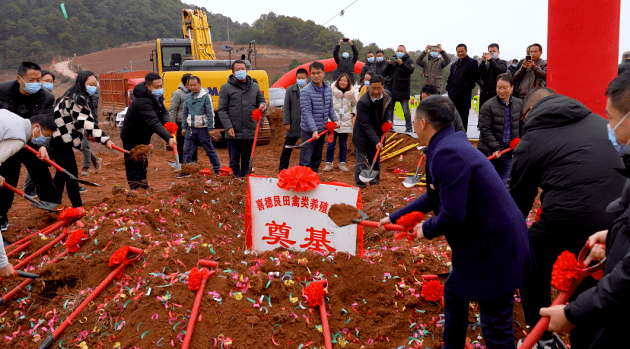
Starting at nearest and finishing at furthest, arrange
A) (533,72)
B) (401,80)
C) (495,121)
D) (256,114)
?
(495,121) < (256,114) < (533,72) < (401,80)

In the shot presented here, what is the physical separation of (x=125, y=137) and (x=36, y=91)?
1.11 metres

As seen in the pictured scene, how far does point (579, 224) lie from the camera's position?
2566 mm

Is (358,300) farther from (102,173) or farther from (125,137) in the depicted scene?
(102,173)

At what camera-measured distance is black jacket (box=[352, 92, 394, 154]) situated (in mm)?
5969

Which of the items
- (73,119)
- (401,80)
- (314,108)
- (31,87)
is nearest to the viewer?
(31,87)

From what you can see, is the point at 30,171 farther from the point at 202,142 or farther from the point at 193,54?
the point at 193,54

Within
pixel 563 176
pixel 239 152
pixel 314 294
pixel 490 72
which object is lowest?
pixel 314 294

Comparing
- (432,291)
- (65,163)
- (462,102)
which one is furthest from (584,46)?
(65,163)

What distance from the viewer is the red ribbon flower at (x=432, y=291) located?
10.5 ft

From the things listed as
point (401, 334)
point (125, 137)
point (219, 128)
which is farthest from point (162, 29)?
point (401, 334)

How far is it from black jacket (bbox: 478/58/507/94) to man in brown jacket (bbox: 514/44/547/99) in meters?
1.00

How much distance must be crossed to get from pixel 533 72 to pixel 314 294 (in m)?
5.76

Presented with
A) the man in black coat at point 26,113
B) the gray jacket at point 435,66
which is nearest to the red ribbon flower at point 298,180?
the man in black coat at point 26,113

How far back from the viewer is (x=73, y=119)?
203 inches
